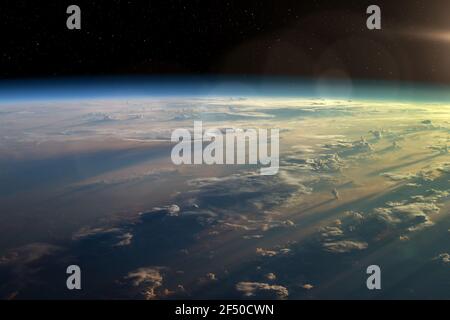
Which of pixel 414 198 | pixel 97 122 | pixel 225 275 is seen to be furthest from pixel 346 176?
pixel 97 122

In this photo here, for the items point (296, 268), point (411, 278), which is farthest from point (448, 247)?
point (296, 268)

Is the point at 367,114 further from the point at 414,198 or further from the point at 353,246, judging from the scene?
the point at 353,246

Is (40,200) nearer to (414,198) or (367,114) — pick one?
(414,198)

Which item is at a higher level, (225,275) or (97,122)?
(97,122)

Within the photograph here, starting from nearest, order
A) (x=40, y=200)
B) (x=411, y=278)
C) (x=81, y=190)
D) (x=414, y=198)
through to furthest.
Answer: (x=411, y=278) < (x=414, y=198) < (x=40, y=200) < (x=81, y=190)

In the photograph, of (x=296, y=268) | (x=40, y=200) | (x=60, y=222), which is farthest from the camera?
(x=40, y=200)

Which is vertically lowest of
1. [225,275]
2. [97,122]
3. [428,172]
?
[225,275]

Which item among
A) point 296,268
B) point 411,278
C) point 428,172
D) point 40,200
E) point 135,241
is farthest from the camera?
point 428,172

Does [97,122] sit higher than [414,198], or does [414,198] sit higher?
[97,122]

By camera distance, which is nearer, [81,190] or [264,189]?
[264,189]
